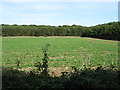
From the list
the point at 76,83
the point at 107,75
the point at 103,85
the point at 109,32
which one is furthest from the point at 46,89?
the point at 109,32

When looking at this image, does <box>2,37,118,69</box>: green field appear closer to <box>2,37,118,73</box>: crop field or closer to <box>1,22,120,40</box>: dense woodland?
<box>2,37,118,73</box>: crop field

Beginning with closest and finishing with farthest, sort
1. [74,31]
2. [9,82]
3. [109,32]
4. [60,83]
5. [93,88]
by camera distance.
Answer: [93,88] < [60,83] < [9,82] < [109,32] < [74,31]

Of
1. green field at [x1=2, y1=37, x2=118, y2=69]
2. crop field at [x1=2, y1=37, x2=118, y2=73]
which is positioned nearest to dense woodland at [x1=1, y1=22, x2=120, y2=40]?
green field at [x1=2, y1=37, x2=118, y2=69]

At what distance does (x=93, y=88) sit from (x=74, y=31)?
4989cm

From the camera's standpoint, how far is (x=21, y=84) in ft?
9.73

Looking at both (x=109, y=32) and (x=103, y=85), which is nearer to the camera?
(x=103, y=85)

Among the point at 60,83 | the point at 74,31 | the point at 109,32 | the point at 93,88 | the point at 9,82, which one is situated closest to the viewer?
the point at 93,88

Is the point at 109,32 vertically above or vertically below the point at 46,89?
above

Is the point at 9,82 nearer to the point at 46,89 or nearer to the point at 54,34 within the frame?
the point at 46,89

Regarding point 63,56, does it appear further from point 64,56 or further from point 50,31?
point 50,31

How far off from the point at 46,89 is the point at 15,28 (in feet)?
158

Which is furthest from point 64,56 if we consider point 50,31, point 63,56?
point 50,31

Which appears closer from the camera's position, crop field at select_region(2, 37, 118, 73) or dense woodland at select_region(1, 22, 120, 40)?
crop field at select_region(2, 37, 118, 73)

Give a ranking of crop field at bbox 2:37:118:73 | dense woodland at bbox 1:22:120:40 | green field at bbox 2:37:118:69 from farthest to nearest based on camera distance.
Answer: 1. dense woodland at bbox 1:22:120:40
2. green field at bbox 2:37:118:69
3. crop field at bbox 2:37:118:73
